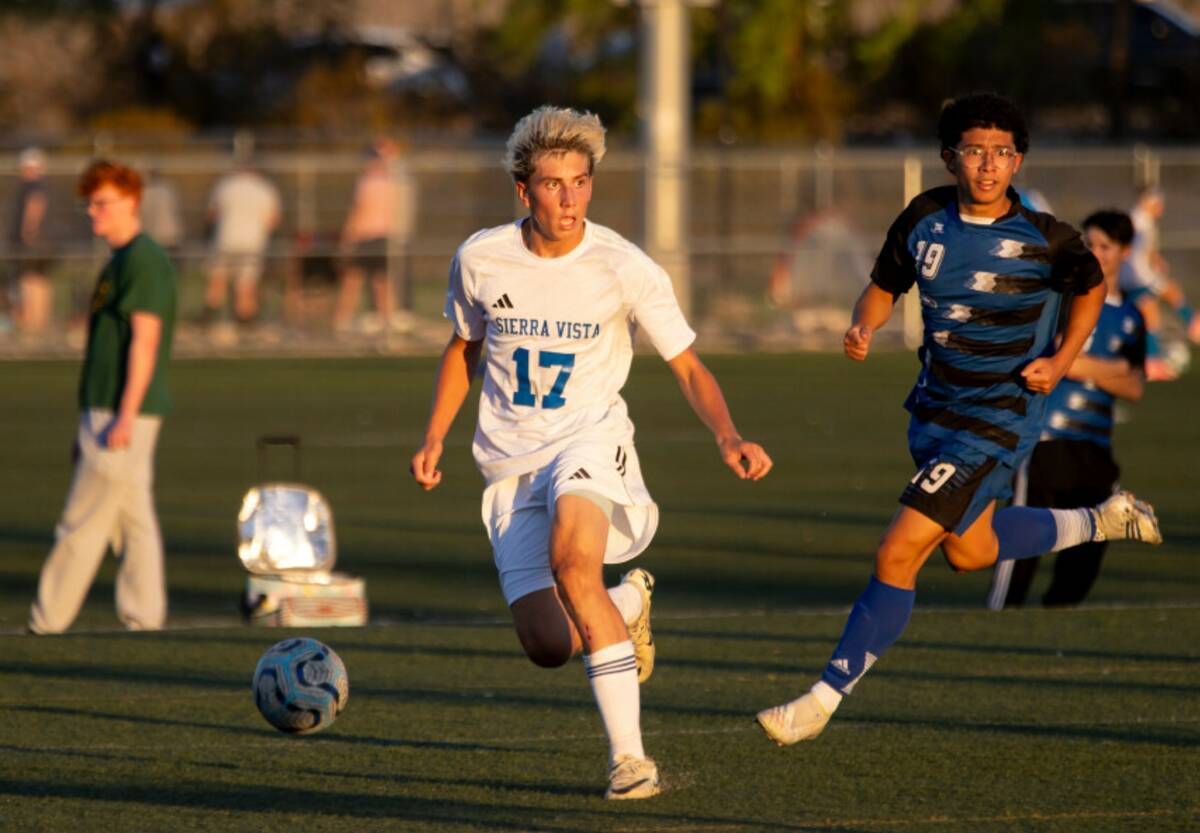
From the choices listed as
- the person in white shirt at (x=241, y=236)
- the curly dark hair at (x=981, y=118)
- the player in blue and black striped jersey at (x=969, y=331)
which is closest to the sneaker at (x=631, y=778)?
the player in blue and black striped jersey at (x=969, y=331)

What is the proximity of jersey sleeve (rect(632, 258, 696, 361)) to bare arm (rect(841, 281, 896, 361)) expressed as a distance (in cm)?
59

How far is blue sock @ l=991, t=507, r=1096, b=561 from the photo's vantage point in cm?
773

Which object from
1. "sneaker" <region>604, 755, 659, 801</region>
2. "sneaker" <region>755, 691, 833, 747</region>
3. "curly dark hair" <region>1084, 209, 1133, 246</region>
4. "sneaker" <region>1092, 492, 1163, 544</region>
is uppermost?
"curly dark hair" <region>1084, 209, 1133, 246</region>

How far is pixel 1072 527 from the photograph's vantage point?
26.1 feet

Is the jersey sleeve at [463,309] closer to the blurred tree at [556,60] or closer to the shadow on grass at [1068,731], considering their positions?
the shadow on grass at [1068,731]

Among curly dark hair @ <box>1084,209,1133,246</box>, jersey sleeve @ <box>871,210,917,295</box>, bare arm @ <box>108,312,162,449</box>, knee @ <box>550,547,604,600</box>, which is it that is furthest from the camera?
curly dark hair @ <box>1084,209,1133,246</box>

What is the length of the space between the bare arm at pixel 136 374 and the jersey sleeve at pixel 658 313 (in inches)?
139

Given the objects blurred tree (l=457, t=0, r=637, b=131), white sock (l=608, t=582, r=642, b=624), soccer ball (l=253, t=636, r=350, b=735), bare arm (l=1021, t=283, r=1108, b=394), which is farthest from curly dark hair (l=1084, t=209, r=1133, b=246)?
blurred tree (l=457, t=0, r=637, b=131)

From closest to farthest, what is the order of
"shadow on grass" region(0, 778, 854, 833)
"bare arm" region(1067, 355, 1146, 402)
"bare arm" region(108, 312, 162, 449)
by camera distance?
"shadow on grass" region(0, 778, 854, 833) < "bare arm" region(108, 312, 162, 449) < "bare arm" region(1067, 355, 1146, 402)

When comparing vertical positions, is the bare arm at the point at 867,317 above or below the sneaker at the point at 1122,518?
above

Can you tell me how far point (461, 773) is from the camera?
7066mm

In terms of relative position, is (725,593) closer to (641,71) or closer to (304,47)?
(641,71)

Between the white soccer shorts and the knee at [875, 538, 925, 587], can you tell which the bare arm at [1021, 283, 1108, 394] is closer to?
the knee at [875, 538, 925, 587]

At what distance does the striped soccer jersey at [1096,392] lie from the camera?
1032cm
